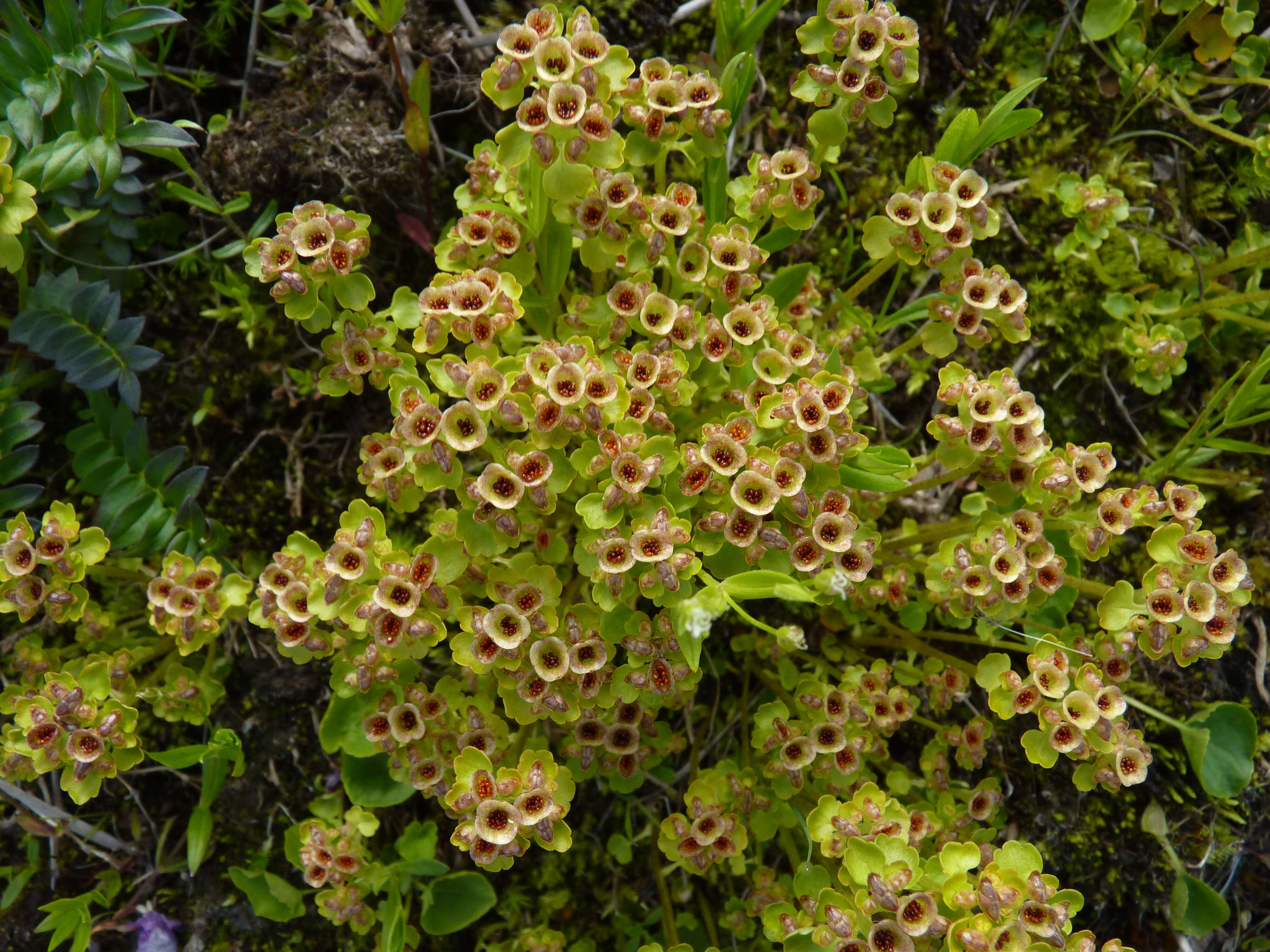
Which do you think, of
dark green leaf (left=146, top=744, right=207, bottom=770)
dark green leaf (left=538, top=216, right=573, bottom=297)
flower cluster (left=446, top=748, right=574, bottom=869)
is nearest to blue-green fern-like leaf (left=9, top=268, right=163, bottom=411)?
dark green leaf (left=146, top=744, right=207, bottom=770)

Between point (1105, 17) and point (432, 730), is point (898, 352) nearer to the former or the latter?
point (1105, 17)

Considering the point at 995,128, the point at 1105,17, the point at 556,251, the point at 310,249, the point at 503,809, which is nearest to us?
the point at 503,809

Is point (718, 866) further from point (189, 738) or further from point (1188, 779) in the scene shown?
point (189, 738)

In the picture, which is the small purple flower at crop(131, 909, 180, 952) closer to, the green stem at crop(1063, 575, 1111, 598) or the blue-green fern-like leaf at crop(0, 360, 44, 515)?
the blue-green fern-like leaf at crop(0, 360, 44, 515)

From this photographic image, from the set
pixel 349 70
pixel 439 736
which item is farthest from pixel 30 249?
pixel 439 736

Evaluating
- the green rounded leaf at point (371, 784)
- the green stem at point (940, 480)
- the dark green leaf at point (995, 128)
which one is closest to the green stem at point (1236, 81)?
the dark green leaf at point (995, 128)

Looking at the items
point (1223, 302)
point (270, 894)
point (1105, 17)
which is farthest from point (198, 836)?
point (1105, 17)
